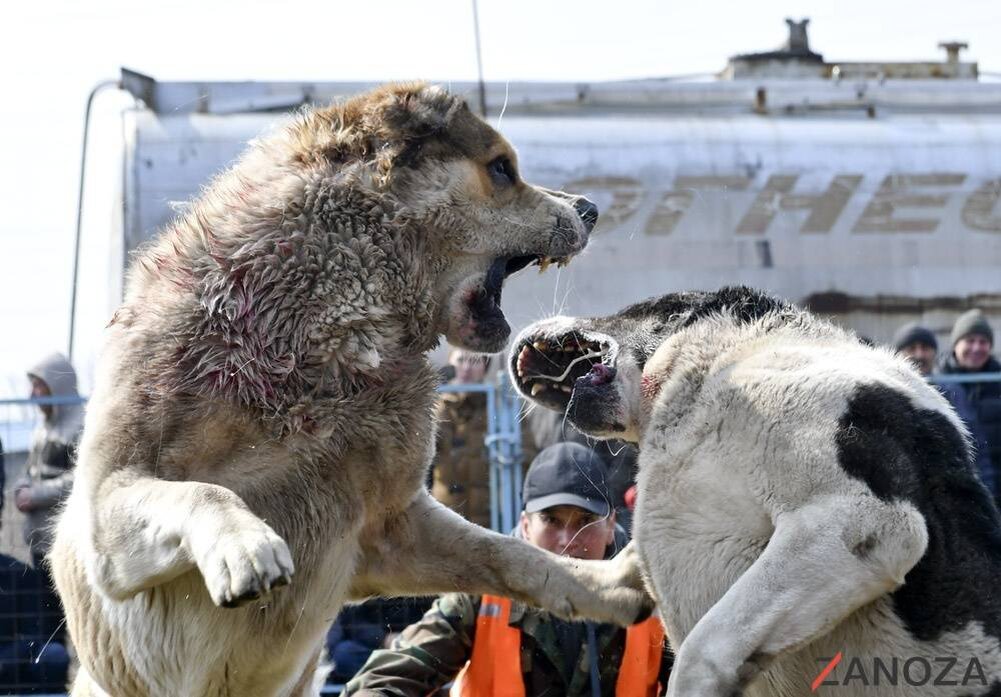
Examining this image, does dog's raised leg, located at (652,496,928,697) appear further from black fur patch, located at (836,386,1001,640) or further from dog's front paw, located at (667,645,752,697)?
black fur patch, located at (836,386,1001,640)

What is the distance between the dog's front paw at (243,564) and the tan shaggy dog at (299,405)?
8cm

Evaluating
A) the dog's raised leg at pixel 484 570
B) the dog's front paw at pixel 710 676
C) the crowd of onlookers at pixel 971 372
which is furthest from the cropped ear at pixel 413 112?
the crowd of onlookers at pixel 971 372

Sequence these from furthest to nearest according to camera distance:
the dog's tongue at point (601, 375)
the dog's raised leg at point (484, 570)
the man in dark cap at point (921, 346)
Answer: the man in dark cap at point (921, 346)
the dog's raised leg at point (484, 570)
the dog's tongue at point (601, 375)

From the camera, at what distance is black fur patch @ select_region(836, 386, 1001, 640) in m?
3.49

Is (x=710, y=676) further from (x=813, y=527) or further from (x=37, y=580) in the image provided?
(x=37, y=580)

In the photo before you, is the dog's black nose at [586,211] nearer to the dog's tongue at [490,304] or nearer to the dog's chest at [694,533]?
the dog's tongue at [490,304]

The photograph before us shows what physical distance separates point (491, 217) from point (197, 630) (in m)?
1.58

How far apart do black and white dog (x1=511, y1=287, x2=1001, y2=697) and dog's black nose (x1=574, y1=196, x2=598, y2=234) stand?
2.69ft

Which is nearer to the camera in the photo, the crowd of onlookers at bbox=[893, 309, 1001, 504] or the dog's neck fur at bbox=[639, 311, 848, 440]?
the dog's neck fur at bbox=[639, 311, 848, 440]

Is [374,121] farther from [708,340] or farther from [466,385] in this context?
[466,385]

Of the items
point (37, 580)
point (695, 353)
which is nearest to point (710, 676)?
point (695, 353)

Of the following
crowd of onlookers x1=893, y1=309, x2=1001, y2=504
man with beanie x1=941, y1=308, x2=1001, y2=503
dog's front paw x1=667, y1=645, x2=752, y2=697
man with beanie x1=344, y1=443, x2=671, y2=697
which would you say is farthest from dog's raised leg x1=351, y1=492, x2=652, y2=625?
man with beanie x1=941, y1=308, x2=1001, y2=503

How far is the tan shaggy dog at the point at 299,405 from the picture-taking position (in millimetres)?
3848

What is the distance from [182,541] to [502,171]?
1718mm
